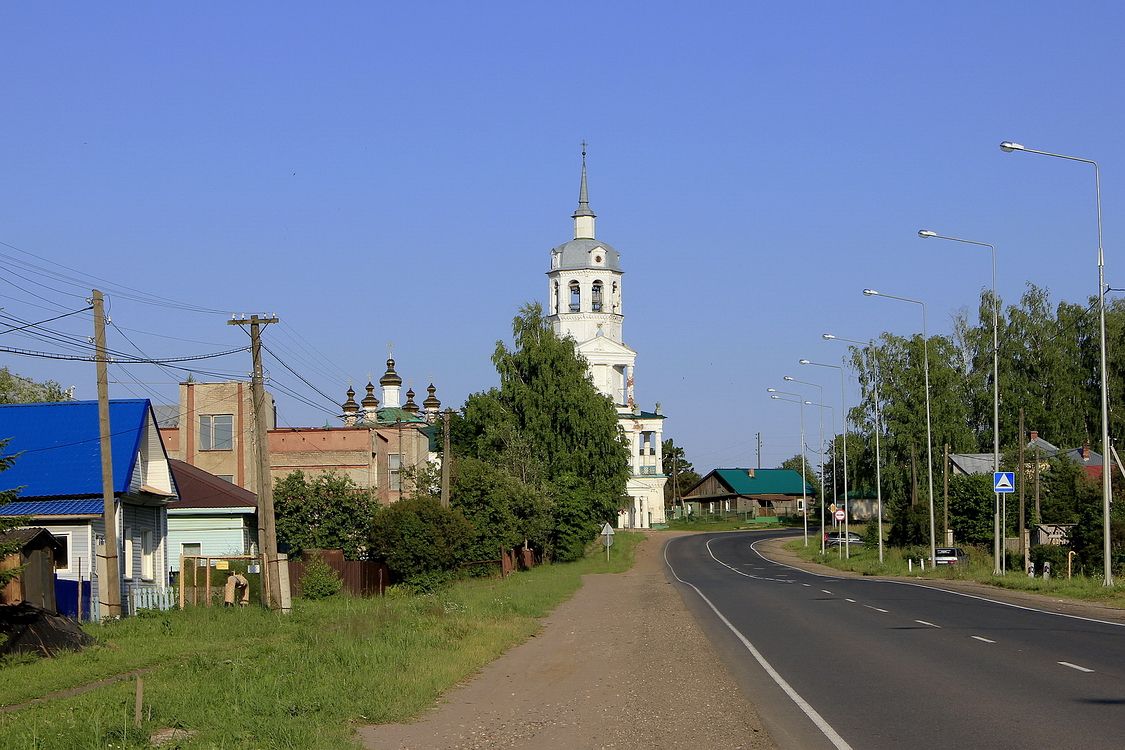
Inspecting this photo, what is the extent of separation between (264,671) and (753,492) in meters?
129

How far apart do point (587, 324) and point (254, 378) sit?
224 feet

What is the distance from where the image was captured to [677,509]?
504 feet

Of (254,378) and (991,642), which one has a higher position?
(254,378)

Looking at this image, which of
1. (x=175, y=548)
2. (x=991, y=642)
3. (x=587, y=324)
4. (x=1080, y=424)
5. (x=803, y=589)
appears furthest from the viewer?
(x=587, y=324)

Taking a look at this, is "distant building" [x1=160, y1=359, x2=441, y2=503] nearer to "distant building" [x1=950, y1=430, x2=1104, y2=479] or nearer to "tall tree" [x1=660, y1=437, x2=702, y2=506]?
"distant building" [x1=950, y1=430, x2=1104, y2=479]

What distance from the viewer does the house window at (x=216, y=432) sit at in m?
62.8

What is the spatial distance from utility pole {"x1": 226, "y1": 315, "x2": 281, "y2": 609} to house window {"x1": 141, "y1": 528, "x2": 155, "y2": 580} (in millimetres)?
4958

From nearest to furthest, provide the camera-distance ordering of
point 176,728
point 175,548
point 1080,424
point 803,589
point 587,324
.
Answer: point 176,728
point 803,589
point 175,548
point 1080,424
point 587,324

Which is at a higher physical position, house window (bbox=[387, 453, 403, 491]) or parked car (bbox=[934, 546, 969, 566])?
house window (bbox=[387, 453, 403, 491])

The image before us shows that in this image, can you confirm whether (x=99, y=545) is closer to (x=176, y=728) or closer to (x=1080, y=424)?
(x=176, y=728)

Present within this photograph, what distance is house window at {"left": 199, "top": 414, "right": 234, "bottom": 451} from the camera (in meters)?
62.8

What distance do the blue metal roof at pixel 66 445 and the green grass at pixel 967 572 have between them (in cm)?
2445

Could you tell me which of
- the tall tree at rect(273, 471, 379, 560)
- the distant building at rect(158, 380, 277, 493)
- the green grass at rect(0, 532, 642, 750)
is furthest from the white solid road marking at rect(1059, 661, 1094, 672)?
the distant building at rect(158, 380, 277, 493)

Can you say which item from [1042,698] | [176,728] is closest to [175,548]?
[176,728]
